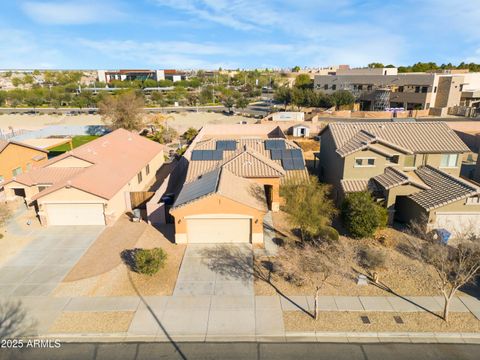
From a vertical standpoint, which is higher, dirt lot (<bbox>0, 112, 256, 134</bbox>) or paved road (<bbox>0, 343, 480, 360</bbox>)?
dirt lot (<bbox>0, 112, 256, 134</bbox>)

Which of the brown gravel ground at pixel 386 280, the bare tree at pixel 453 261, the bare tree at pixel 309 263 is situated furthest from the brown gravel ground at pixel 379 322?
the bare tree at pixel 309 263

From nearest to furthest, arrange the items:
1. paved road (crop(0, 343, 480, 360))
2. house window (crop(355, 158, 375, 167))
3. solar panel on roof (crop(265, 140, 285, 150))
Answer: paved road (crop(0, 343, 480, 360)) → house window (crop(355, 158, 375, 167)) → solar panel on roof (crop(265, 140, 285, 150))

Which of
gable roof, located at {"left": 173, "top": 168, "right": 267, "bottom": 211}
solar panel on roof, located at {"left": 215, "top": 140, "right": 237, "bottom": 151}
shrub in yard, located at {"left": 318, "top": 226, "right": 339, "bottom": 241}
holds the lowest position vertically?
shrub in yard, located at {"left": 318, "top": 226, "right": 339, "bottom": 241}

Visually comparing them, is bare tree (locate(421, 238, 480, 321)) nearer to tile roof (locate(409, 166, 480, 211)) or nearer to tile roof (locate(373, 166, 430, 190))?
tile roof (locate(409, 166, 480, 211))

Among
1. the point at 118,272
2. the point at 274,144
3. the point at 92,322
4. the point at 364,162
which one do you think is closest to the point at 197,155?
the point at 274,144

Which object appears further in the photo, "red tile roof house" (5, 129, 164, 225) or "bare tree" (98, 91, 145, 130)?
"bare tree" (98, 91, 145, 130)

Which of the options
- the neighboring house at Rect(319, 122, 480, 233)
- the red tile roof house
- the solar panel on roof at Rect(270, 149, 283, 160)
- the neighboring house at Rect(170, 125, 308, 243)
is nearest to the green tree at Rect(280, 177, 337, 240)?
the neighboring house at Rect(170, 125, 308, 243)
